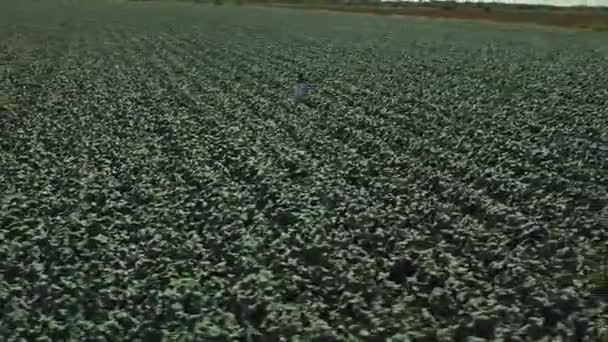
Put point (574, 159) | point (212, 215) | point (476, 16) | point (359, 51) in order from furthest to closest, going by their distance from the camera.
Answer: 1. point (476, 16)
2. point (359, 51)
3. point (574, 159)
4. point (212, 215)

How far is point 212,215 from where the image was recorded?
973 centimetres

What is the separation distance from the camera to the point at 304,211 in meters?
9.75

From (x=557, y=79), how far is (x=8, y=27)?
3507 centimetres

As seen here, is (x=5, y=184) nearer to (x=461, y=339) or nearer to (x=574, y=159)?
(x=461, y=339)

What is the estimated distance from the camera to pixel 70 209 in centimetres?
1018

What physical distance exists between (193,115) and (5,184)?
6305mm

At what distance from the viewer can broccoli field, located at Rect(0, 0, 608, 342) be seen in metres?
6.87

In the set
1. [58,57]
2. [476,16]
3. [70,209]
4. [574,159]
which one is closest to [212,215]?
[70,209]

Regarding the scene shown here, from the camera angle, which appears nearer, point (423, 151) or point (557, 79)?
point (423, 151)

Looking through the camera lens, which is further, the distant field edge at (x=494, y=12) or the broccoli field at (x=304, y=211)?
the distant field edge at (x=494, y=12)

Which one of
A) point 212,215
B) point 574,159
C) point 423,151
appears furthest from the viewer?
point 423,151

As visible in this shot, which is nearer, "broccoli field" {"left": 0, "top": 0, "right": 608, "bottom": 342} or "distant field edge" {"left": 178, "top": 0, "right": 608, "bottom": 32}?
"broccoli field" {"left": 0, "top": 0, "right": 608, "bottom": 342}

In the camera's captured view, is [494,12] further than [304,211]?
Yes

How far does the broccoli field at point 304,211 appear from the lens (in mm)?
6871
